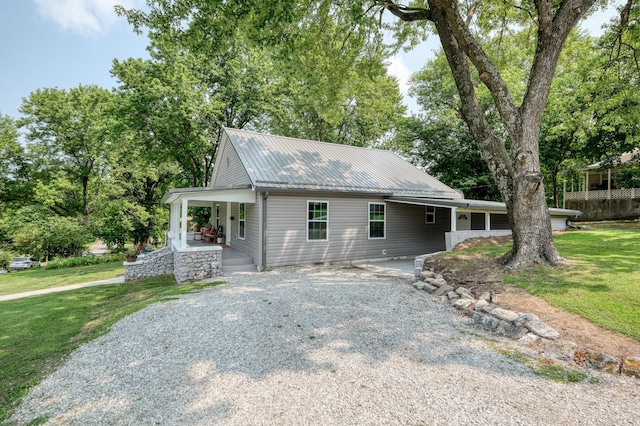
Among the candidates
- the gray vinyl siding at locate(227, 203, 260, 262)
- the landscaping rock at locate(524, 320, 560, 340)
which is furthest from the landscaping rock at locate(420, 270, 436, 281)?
the gray vinyl siding at locate(227, 203, 260, 262)

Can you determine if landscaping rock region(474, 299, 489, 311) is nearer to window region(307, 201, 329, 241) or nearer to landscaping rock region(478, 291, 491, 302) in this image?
landscaping rock region(478, 291, 491, 302)

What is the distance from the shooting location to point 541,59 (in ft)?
22.2

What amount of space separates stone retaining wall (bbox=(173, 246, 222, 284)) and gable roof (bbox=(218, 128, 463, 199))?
2.61 m

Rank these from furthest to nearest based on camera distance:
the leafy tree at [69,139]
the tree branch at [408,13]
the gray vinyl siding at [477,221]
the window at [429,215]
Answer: the leafy tree at [69,139]
the gray vinyl siding at [477,221]
the window at [429,215]
the tree branch at [408,13]

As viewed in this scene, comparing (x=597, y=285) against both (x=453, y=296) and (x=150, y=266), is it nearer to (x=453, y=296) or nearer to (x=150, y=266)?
(x=453, y=296)

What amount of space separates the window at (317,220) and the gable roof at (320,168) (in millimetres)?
741

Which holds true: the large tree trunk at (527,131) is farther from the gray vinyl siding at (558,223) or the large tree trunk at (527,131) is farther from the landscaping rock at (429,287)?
the gray vinyl siding at (558,223)

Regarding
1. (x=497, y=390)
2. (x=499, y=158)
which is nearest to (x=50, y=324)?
(x=497, y=390)

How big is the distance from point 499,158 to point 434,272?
324 cm

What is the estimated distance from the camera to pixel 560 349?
395cm

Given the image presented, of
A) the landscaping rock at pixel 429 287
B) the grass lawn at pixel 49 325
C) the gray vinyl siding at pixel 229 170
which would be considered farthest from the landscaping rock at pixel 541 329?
the gray vinyl siding at pixel 229 170

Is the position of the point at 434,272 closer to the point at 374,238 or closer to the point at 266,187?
→ the point at 374,238

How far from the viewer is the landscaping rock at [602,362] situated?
11.4ft

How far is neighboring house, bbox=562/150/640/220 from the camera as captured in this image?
18531mm
